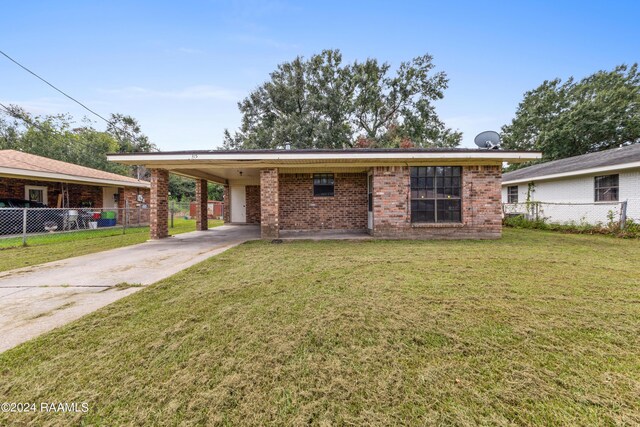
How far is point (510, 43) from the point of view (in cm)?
1384

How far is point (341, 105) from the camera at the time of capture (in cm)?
2342

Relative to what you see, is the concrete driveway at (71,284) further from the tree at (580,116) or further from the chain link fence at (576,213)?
the tree at (580,116)

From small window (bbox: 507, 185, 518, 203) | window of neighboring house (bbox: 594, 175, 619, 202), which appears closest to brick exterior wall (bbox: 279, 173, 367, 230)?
window of neighboring house (bbox: 594, 175, 619, 202)

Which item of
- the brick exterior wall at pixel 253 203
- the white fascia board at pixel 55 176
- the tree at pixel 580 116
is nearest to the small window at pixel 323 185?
the brick exterior wall at pixel 253 203

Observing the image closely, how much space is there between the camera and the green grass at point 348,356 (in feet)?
5.11

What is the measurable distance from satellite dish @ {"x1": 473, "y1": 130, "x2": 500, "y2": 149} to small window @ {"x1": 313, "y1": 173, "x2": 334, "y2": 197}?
5.81 metres

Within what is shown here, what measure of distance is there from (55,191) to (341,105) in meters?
20.7

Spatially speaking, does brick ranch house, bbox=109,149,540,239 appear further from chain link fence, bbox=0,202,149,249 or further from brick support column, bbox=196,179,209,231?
chain link fence, bbox=0,202,149,249

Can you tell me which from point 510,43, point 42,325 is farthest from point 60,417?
point 510,43

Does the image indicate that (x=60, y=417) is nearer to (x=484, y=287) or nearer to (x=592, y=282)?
(x=484, y=287)

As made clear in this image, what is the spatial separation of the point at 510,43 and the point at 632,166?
8.77 meters

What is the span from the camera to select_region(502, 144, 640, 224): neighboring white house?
9.86 m

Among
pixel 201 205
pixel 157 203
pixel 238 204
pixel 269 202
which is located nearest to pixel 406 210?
pixel 269 202

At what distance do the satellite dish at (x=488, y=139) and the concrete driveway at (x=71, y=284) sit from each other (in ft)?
33.4
